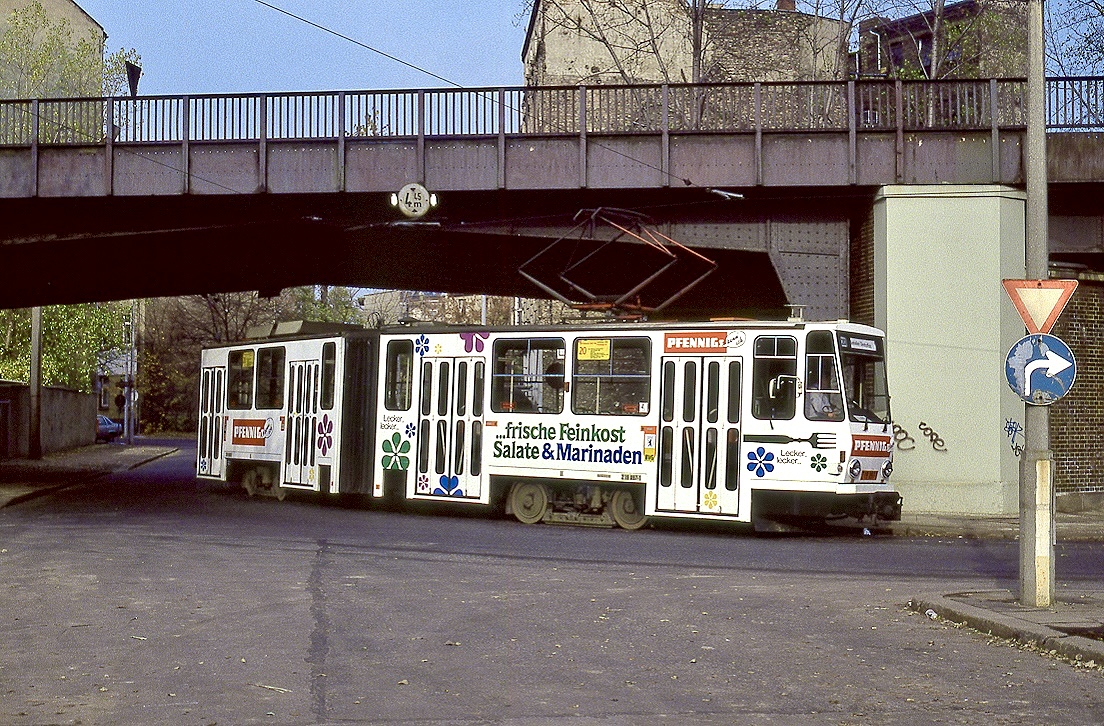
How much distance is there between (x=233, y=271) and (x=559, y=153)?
37.8ft

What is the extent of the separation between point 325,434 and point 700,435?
792 centimetres

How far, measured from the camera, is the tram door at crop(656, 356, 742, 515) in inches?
772

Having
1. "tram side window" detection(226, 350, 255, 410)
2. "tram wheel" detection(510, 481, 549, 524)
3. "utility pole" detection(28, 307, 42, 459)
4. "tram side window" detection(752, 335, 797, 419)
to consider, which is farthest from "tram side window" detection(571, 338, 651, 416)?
"utility pole" detection(28, 307, 42, 459)

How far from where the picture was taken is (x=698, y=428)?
65.3 feet

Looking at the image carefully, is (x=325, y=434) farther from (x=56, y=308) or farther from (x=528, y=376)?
(x=56, y=308)

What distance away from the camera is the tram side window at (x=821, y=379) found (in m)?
19.2

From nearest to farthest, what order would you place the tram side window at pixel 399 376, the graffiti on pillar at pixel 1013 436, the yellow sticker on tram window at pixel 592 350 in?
the yellow sticker on tram window at pixel 592 350 < the tram side window at pixel 399 376 < the graffiti on pillar at pixel 1013 436

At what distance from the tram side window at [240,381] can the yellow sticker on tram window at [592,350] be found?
9008 mm

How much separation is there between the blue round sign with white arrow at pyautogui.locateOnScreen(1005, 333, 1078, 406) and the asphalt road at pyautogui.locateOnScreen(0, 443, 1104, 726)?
210 centimetres

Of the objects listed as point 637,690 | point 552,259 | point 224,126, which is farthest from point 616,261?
point 637,690

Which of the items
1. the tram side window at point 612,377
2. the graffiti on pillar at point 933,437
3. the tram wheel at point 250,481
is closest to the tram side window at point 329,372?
the tram wheel at point 250,481

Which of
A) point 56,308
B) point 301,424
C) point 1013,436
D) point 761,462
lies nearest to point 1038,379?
point 761,462

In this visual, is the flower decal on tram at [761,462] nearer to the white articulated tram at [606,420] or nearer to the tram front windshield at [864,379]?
the white articulated tram at [606,420]

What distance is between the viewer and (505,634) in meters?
10.1
